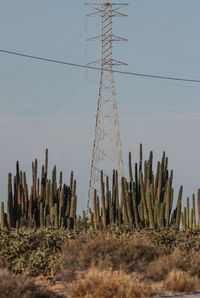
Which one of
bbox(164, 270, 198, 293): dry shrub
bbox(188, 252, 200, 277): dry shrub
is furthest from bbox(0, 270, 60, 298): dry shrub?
bbox(188, 252, 200, 277): dry shrub

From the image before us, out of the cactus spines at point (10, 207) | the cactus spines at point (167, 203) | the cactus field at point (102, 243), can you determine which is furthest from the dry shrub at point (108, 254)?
the cactus spines at point (10, 207)

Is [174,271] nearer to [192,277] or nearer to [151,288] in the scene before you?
[192,277]

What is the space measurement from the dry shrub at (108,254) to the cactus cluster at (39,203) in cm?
731

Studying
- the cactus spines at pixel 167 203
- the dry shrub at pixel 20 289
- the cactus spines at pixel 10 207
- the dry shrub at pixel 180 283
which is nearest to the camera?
the dry shrub at pixel 20 289

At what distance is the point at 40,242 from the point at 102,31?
78.4 ft

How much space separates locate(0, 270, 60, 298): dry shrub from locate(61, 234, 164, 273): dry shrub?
1.69 m

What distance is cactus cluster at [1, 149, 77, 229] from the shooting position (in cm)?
2272

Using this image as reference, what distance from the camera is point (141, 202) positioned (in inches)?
874

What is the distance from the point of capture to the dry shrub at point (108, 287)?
11547 mm

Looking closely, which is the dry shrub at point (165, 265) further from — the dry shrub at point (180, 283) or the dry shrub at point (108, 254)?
the dry shrub at point (180, 283)

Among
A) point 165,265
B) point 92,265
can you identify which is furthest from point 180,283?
point 92,265

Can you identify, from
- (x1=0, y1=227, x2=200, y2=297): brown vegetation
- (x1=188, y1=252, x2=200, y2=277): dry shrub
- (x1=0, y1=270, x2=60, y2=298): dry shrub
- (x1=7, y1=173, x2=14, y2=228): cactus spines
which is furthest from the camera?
(x1=7, y1=173, x2=14, y2=228): cactus spines

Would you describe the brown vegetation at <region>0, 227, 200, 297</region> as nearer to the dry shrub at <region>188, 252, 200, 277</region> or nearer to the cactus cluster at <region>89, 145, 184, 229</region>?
the dry shrub at <region>188, 252, 200, 277</region>

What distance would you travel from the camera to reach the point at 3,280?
462 inches
